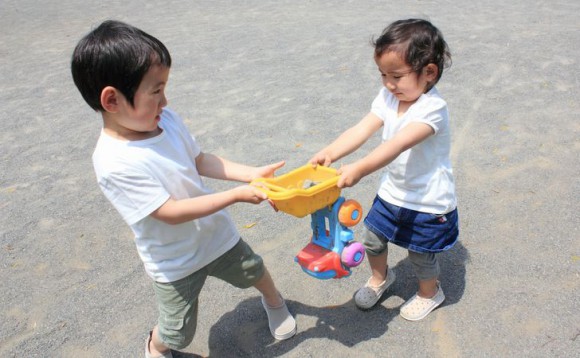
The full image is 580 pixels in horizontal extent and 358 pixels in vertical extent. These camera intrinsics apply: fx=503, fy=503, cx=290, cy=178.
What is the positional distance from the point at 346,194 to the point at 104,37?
7.31 ft

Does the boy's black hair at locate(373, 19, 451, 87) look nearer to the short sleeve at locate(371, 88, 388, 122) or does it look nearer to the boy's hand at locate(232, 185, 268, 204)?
the short sleeve at locate(371, 88, 388, 122)

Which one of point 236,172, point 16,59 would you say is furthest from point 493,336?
point 16,59

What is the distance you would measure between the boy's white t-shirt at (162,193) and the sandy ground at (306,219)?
65cm

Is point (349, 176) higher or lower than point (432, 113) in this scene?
lower

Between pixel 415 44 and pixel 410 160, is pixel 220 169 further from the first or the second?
pixel 415 44

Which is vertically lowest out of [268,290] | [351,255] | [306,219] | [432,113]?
[306,219]

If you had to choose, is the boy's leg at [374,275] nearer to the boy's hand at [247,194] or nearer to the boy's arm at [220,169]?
the boy's arm at [220,169]

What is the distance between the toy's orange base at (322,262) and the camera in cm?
208

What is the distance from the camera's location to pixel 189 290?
83.4 inches

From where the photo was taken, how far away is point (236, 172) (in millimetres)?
2262

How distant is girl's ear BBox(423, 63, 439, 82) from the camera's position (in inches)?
81.0

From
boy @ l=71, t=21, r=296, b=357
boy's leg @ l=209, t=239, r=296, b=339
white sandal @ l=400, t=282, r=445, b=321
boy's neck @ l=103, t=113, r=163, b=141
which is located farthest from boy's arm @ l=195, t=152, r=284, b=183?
white sandal @ l=400, t=282, r=445, b=321

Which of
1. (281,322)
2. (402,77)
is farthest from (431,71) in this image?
(281,322)

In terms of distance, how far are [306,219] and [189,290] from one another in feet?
4.47
